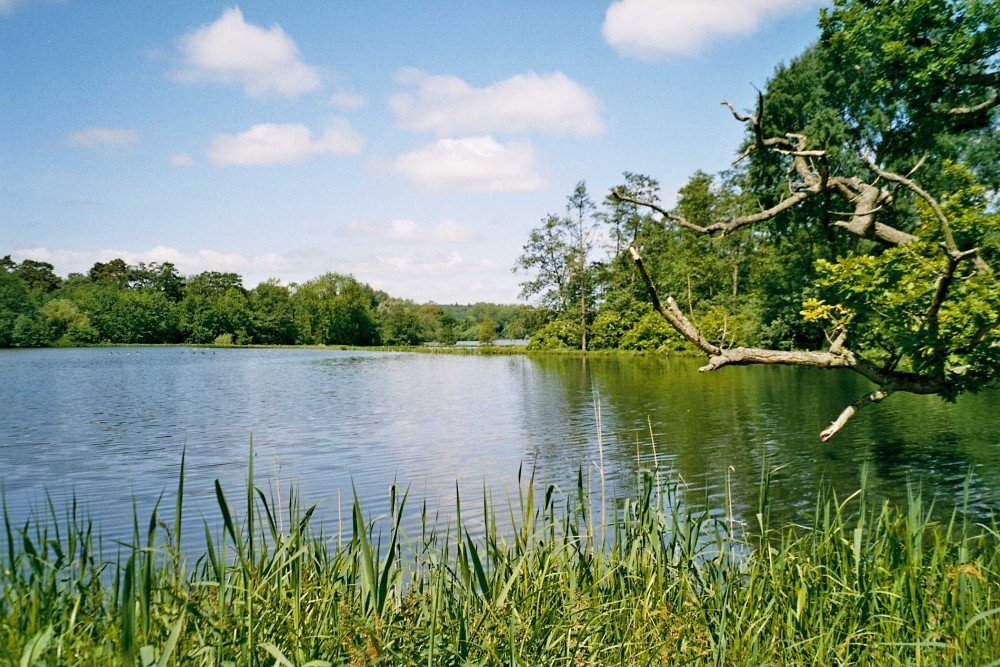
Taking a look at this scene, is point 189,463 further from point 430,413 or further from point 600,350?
point 600,350

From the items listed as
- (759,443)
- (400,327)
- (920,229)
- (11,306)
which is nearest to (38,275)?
(11,306)

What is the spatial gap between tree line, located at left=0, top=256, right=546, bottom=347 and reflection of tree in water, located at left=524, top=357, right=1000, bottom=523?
156 feet

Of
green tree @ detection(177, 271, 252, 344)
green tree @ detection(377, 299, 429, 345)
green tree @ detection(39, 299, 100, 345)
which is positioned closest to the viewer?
green tree @ detection(39, 299, 100, 345)

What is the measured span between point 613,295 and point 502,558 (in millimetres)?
55035

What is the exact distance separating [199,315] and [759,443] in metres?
93.7

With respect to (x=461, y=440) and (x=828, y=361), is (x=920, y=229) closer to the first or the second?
(x=828, y=361)

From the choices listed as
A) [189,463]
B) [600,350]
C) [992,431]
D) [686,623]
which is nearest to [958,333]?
[686,623]

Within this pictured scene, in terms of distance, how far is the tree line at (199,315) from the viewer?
83.6m

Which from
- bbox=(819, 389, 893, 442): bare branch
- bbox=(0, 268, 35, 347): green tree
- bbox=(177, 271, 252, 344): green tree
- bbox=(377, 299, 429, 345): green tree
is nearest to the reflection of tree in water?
bbox=(819, 389, 893, 442): bare branch

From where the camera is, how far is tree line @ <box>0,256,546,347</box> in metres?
83.6

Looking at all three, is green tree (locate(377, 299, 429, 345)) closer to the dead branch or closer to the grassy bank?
the dead branch

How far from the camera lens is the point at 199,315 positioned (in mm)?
96750

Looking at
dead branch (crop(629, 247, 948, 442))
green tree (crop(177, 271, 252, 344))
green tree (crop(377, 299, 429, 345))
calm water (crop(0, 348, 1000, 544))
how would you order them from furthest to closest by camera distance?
1. green tree (crop(377, 299, 429, 345))
2. green tree (crop(177, 271, 252, 344))
3. calm water (crop(0, 348, 1000, 544))
4. dead branch (crop(629, 247, 948, 442))

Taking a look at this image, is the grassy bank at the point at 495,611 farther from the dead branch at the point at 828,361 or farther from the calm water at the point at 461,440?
the dead branch at the point at 828,361
